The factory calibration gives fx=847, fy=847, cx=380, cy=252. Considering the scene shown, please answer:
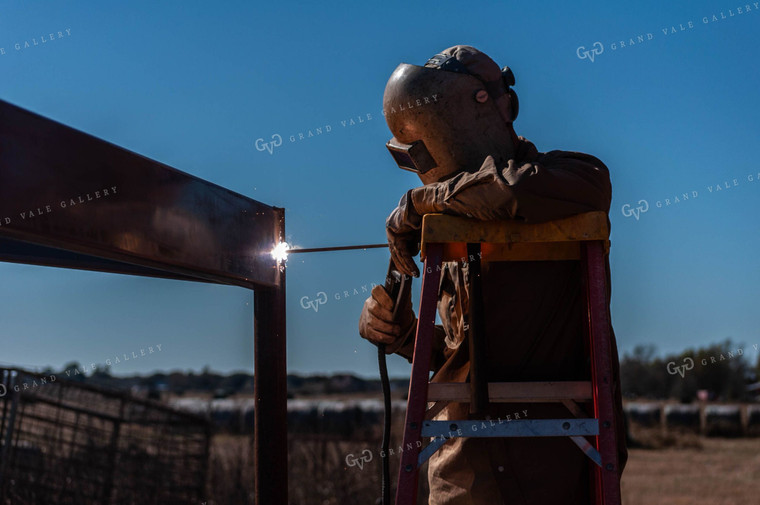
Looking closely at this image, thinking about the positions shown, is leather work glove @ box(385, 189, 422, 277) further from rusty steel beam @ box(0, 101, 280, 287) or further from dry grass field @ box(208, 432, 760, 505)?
dry grass field @ box(208, 432, 760, 505)

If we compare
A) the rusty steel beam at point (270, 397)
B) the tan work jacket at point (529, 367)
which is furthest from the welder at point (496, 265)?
the rusty steel beam at point (270, 397)

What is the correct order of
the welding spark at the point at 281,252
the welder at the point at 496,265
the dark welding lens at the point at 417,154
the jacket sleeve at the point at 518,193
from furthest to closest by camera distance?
the welding spark at the point at 281,252 < the dark welding lens at the point at 417,154 < the welder at the point at 496,265 < the jacket sleeve at the point at 518,193

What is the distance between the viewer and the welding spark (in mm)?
4262

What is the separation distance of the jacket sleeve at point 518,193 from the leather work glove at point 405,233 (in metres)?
0.06

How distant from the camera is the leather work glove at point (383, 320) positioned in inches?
159

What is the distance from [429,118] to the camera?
12.1ft

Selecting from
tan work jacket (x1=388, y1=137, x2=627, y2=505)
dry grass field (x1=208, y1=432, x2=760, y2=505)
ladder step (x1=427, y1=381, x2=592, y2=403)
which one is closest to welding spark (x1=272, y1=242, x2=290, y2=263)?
tan work jacket (x1=388, y1=137, x2=627, y2=505)

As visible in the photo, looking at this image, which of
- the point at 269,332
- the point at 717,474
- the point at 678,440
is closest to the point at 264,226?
the point at 269,332

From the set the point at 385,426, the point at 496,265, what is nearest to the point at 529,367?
the point at 496,265

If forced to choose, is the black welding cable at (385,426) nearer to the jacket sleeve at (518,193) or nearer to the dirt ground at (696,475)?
the jacket sleeve at (518,193)

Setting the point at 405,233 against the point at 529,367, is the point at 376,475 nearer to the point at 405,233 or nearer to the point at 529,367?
the point at 529,367

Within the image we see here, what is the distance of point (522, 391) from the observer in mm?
3174

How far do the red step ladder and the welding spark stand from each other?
1185mm

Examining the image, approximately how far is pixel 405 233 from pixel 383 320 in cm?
71
